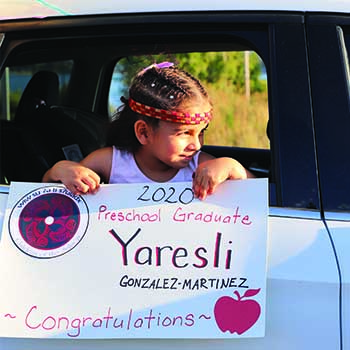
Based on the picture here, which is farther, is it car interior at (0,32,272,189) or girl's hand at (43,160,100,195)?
car interior at (0,32,272,189)

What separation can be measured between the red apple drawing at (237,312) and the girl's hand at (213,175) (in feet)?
0.94

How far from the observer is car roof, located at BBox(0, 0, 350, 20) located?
208 cm

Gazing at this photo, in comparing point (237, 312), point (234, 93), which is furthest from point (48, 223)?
point (234, 93)

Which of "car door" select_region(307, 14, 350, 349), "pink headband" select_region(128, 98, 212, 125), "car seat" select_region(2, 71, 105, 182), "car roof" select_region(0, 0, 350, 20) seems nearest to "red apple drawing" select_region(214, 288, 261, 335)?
"car door" select_region(307, 14, 350, 349)

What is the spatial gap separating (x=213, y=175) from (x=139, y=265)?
0.32 meters

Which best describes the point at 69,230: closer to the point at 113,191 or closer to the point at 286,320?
the point at 113,191

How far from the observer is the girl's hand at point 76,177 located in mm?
2047

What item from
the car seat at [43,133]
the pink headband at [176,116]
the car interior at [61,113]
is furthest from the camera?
the car seat at [43,133]

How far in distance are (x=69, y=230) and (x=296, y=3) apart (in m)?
0.89

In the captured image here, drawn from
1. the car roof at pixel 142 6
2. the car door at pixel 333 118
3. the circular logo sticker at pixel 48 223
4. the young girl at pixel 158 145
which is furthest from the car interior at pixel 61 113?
the car door at pixel 333 118

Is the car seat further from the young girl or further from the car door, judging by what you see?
the car door

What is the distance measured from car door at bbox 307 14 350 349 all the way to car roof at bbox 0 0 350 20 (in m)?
0.05

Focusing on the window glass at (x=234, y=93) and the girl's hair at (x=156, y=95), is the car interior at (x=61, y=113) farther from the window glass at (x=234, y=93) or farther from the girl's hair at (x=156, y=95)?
the window glass at (x=234, y=93)

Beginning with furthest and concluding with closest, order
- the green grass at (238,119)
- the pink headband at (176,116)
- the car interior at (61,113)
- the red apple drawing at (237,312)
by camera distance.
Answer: the green grass at (238,119) < the car interior at (61,113) < the pink headband at (176,116) < the red apple drawing at (237,312)
